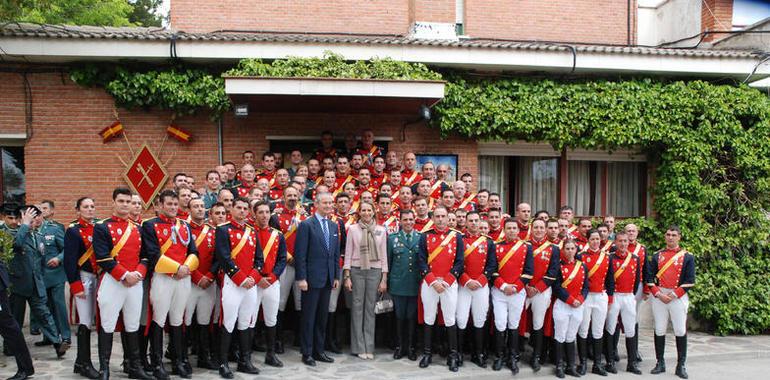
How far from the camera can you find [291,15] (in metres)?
12.4

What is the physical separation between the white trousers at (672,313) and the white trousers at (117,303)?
6072mm

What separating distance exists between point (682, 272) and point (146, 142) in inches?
329

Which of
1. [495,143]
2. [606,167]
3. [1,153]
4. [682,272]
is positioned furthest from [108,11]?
[682,272]

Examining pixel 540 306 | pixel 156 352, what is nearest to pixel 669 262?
pixel 540 306

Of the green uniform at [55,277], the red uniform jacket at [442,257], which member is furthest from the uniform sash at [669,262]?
the green uniform at [55,277]

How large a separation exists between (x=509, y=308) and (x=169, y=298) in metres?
3.90

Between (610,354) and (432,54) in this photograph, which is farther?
(432,54)

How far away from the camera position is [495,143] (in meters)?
11.4

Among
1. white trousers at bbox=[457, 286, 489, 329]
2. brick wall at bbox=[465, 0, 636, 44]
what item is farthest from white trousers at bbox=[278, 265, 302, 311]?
brick wall at bbox=[465, 0, 636, 44]

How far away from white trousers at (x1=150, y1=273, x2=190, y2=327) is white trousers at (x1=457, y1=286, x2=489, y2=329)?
313 centimetres

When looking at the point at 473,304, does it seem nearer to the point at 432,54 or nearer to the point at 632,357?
the point at 632,357

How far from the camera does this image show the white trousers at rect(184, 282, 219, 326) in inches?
265

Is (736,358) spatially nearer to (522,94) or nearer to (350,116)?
(522,94)

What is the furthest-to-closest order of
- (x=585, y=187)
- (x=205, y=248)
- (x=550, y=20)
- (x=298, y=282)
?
1. (x=550, y=20)
2. (x=585, y=187)
3. (x=298, y=282)
4. (x=205, y=248)
